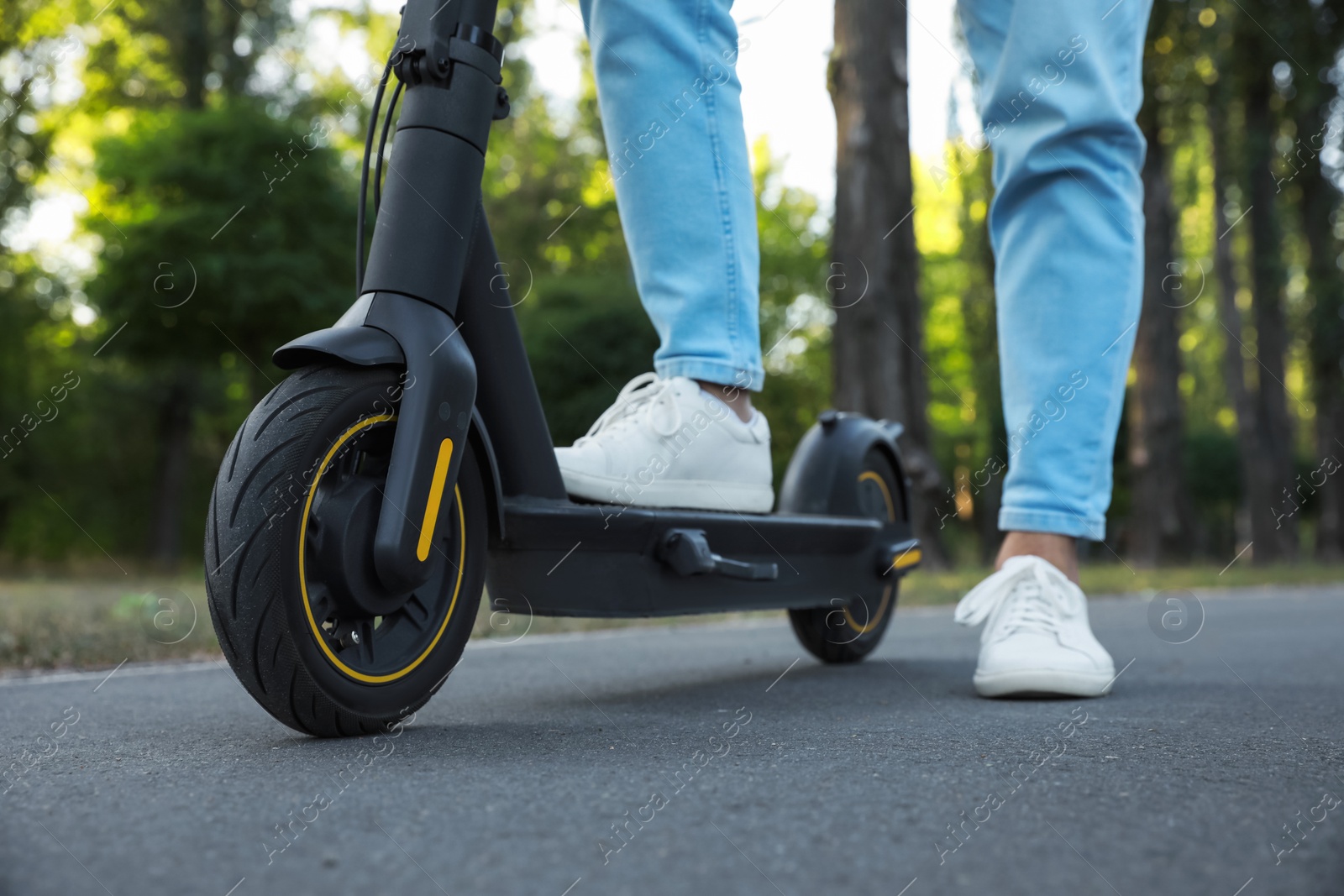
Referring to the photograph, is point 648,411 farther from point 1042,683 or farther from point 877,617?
point 877,617

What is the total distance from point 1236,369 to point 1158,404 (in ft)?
16.6

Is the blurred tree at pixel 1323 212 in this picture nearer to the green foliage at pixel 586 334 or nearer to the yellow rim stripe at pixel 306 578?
the green foliage at pixel 586 334

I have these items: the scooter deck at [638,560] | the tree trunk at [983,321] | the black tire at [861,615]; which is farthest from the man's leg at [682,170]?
the tree trunk at [983,321]

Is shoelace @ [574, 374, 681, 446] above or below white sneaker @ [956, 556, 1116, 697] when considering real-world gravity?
above

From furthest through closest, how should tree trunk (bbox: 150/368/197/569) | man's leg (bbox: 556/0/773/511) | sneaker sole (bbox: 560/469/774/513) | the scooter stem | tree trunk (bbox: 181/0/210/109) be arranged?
tree trunk (bbox: 181/0/210/109)
tree trunk (bbox: 150/368/197/569)
man's leg (bbox: 556/0/773/511)
sneaker sole (bbox: 560/469/774/513)
the scooter stem

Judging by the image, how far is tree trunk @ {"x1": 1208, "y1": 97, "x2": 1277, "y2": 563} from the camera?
49.7 feet

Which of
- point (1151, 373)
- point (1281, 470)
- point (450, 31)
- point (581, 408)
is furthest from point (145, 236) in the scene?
point (1281, 470)

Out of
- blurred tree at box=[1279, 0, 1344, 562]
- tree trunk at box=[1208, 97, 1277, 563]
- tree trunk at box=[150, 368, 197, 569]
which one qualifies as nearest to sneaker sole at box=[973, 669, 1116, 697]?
tree trunk at box=[1208, 97, 1277, 563]

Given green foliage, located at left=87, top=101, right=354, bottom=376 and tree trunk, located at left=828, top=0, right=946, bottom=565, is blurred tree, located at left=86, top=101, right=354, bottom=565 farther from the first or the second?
tree trunk, located at left=828, top=0, right=946, bottom=565

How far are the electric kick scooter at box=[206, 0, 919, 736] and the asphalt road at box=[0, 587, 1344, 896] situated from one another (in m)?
0.13

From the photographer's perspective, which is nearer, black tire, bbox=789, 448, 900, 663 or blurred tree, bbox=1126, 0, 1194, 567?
black tire, bbox=789, 448, 900, 663

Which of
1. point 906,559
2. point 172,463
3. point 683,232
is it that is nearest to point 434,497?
point 683,232

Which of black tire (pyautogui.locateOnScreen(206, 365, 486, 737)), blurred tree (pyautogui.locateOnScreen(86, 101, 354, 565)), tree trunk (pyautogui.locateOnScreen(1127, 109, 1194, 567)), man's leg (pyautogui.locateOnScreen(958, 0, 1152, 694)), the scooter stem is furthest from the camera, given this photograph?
tree trunk (pyautogui.locateOnScreen(1127, 109, 1194, 567))

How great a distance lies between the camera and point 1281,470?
1567 centimetres
